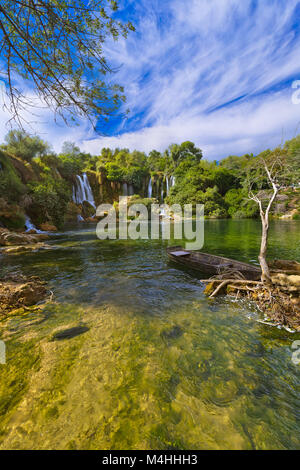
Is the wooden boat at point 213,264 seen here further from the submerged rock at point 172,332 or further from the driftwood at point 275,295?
the submerged rock at point 172,332

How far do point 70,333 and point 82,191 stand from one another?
43259 millimetres

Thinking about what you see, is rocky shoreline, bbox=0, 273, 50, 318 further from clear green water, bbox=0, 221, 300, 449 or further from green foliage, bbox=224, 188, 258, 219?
green foliage, bbox=224, 188, 258, 219

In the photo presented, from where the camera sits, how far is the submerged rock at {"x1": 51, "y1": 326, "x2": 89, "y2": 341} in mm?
4066

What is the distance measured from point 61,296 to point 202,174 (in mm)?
50404

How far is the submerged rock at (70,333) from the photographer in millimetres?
4066

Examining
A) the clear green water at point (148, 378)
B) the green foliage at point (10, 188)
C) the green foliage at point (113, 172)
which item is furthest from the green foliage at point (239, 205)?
the clear green water at point (148, 378)

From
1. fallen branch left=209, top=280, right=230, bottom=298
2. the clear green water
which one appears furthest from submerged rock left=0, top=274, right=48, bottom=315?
fallen branch left=209, top=280, right=230, bottom=298

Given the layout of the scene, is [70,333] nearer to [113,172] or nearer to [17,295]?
[17,295]

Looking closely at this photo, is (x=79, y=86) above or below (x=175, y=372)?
above

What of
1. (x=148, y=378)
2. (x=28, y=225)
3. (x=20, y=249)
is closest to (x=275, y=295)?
(x=148, y=378)

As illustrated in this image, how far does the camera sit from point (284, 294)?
4.80 meters

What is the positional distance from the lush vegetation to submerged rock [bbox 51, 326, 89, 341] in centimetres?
1874

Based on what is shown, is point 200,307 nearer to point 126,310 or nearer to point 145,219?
point 126,310
